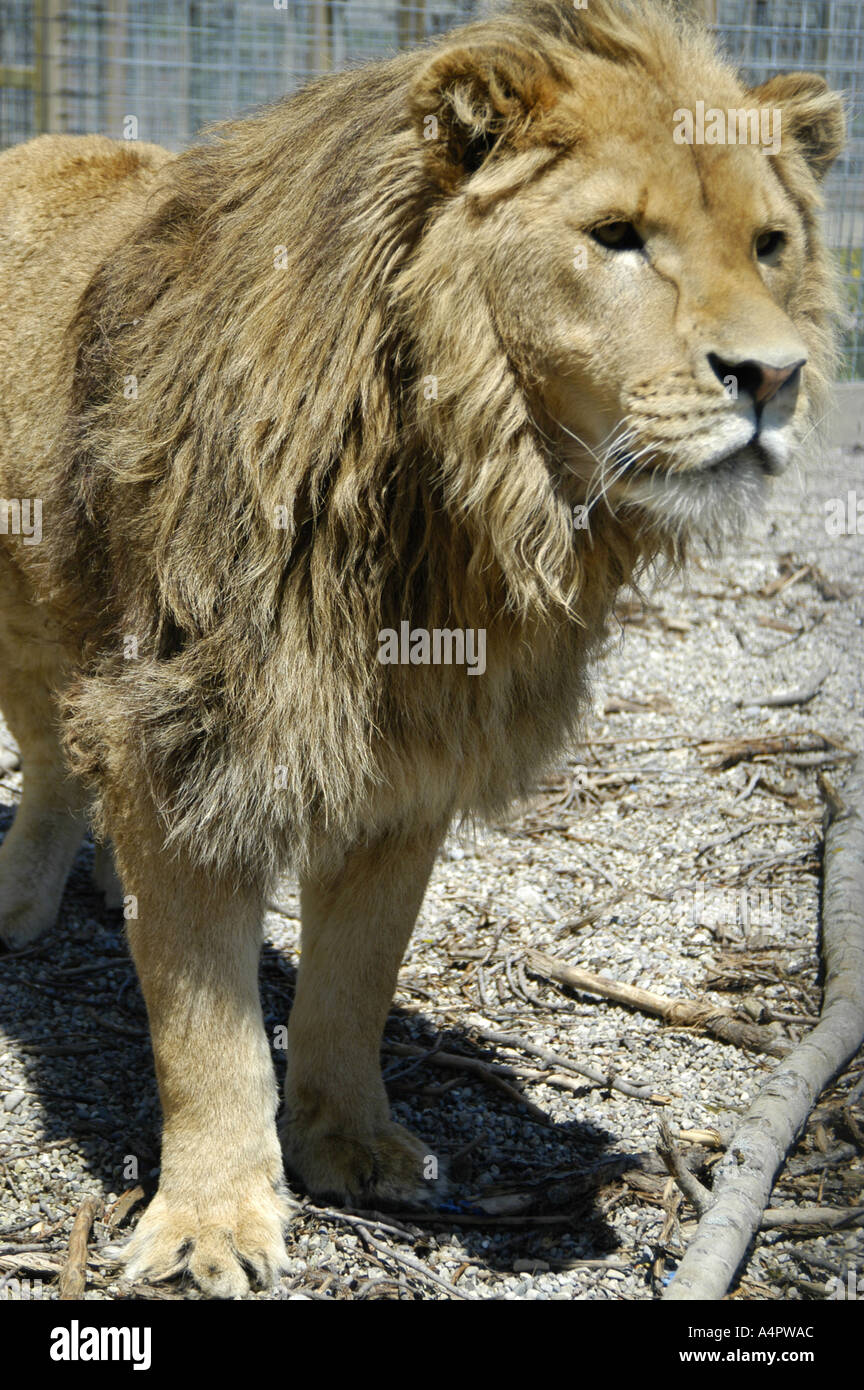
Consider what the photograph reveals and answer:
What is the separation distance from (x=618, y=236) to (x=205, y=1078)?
2079 millimetres

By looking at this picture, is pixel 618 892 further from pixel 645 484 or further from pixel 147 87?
pixel 147 87

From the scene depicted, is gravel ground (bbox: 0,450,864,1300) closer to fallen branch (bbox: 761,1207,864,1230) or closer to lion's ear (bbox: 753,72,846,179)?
fallen branch (bbox: 761,1207,864,1230)

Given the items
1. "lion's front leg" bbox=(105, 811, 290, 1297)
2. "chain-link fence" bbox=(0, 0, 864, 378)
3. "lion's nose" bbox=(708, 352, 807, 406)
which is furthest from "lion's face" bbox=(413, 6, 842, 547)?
"chain-link fence" bbox=(0, 0, 864, 378)

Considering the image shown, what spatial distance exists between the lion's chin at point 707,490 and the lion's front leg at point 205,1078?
1.35 m

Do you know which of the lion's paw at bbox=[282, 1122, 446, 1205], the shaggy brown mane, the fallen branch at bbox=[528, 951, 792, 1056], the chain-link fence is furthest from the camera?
the chain-link fence

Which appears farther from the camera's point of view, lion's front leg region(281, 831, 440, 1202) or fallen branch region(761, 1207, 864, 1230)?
lion's front leg region(281, 831, 440, 1202)

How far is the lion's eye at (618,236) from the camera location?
2.65 meters

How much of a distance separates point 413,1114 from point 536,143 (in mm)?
2717

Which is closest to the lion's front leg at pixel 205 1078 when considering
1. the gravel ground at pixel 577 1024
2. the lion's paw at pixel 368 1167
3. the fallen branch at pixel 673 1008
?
the gravel ground at pixel 577 1024

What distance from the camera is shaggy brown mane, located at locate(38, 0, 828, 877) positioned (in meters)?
2.82

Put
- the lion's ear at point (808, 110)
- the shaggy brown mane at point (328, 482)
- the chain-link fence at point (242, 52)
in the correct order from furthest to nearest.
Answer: the chain-link fence at point (242, 52) → the lion's ear at point (808, 110) → the shaggy brown mane at point (328, 482)

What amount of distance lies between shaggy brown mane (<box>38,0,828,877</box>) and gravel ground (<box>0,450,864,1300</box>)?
0.62 meters

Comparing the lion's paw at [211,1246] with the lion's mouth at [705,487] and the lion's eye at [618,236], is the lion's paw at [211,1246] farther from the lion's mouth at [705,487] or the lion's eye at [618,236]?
the lion's eye at [618,236]

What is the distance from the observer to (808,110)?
3.12 m
